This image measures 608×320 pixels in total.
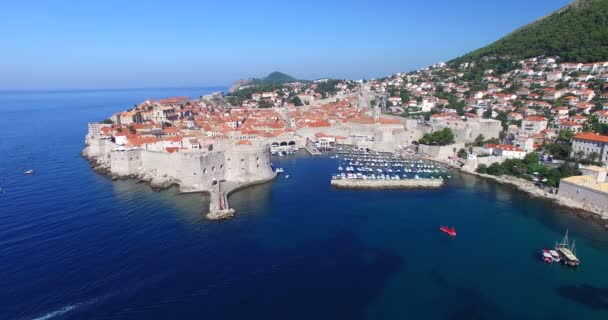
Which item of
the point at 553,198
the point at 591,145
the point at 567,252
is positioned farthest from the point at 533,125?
the point at 567,252

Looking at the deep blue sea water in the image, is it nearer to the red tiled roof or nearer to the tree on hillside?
the red tiled roof

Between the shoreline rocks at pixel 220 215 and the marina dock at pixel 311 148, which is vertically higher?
the marina dock at pixel 311 148

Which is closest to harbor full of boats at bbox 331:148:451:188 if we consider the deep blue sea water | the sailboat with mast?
the deep blue sea water

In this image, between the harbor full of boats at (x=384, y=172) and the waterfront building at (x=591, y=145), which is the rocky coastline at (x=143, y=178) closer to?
the harbor full of boats at (x=384, y=172)

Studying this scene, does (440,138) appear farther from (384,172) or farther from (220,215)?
(220,215)

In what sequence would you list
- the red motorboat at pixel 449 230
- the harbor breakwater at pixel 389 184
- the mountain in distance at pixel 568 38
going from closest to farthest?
the red motorboat at pixel 449 230 → the harbor breakwater at pixel 389 184 → the mountain in distance at pixel 568 38

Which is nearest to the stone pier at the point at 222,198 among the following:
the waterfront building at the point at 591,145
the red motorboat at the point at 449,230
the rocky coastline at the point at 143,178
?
the rocky coastline at the point at 143,178

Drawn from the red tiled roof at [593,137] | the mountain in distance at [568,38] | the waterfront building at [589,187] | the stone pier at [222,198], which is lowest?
the stone pier at [222,198]
